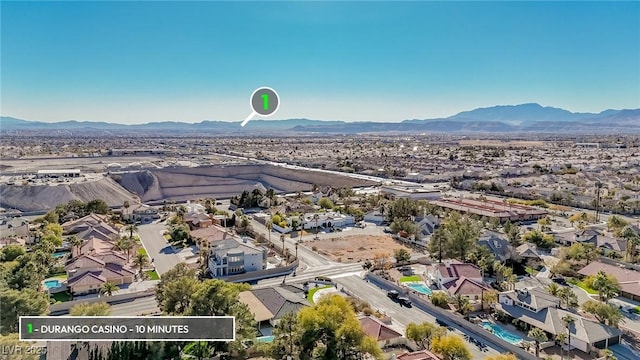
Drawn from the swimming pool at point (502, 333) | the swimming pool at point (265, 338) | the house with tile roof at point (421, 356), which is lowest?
the swimming pool at point (502, 333)

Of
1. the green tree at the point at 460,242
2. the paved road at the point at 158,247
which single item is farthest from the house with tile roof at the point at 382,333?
the paved road at the point at 158,247

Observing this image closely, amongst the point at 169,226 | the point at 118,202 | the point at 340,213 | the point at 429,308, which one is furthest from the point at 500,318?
the point at 118,202

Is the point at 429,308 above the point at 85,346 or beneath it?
beneath

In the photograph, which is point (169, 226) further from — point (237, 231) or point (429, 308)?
point (429, 308)

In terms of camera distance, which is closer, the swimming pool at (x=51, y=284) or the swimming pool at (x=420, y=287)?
the swimming pool at (x=51, y=284)

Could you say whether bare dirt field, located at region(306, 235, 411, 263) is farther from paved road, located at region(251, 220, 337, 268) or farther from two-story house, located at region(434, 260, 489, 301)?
two-story house, located at region(434, 260, 489, 301)

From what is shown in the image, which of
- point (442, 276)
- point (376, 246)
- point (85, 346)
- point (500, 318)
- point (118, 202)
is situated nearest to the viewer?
point (85, 346)

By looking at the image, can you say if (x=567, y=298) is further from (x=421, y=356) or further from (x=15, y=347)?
(x=15, y=347)

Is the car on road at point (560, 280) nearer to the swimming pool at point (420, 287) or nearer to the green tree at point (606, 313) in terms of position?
the green tree at point (606, 313)
